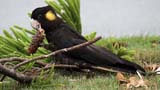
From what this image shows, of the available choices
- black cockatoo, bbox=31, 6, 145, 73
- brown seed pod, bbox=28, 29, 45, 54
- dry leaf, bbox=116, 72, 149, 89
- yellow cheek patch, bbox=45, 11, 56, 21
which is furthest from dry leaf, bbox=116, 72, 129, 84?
yellow cheek patch, bbox=45, 11, 56, 21

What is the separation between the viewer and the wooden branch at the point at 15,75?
3.27 m

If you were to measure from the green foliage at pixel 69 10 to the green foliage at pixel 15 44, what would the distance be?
408 millimetres

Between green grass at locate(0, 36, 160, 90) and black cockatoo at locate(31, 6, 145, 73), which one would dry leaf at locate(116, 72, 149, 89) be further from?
black cockatoo at locate(31, 6, 145, 73)

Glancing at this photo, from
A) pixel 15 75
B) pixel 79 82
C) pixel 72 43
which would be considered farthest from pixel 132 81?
pixel 15 75

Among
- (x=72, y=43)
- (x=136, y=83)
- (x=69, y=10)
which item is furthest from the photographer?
(x=69, y=10)

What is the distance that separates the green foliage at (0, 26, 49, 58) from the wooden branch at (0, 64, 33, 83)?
63 centimetres

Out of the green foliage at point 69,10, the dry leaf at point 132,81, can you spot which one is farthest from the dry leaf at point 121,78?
the green foliage at point 69,10

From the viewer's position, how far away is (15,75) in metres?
3.30

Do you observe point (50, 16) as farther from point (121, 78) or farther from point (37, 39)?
point (121, 78)

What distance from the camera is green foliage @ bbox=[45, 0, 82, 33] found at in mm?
4488

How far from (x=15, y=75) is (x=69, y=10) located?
1412 millimetres

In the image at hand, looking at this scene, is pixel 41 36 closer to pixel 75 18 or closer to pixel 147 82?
pixel 147 82

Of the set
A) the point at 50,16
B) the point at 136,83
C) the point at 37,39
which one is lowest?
the point at 136,83

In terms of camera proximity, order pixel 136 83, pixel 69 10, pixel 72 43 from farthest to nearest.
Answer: pixel 69 10, pixel 72 43, pixel 136 83
